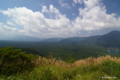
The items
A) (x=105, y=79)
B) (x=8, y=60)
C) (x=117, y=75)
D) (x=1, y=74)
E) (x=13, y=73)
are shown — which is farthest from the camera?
(x=8, y=60)

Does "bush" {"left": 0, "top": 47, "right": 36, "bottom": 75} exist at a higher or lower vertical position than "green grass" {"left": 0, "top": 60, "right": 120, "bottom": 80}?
higher

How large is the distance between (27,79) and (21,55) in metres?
2.40

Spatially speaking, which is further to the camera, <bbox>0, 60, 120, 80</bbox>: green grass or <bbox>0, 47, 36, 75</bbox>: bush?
<bbox>0, 47, 36, 75</bbox>: bush

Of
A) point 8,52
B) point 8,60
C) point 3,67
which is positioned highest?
point 8,52

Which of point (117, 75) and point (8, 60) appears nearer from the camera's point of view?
point (117, 75)

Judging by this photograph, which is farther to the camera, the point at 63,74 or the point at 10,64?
the point at 10,64

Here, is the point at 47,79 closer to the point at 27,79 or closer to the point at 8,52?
the point at 27,79

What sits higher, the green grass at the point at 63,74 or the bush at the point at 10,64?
the bush at the point at 10,64

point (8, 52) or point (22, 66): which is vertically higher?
point (8, 52)

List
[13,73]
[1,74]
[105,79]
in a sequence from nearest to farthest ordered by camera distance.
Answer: [105,79] → [1,74] → [13,73]

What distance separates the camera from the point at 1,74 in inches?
127

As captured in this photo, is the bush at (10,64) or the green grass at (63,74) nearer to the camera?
the green grass at (63,74)

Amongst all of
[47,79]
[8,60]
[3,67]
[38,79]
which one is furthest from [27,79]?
[8,60]

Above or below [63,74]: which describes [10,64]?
above
